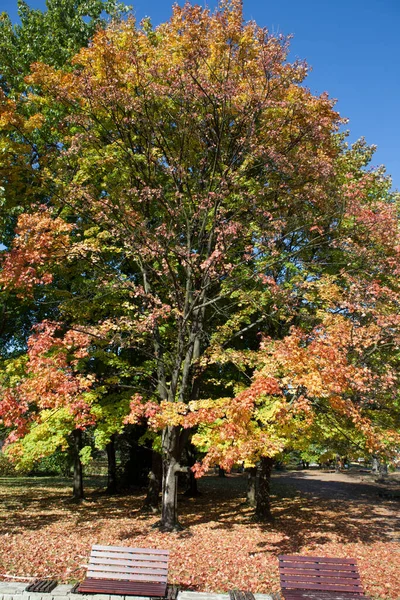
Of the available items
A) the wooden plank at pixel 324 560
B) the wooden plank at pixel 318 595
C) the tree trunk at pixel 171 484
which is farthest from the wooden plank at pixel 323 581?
the tree trunk at pixel 171 484

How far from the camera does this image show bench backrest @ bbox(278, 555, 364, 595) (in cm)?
650

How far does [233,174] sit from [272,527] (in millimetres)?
11323

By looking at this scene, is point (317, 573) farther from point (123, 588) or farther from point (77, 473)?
point (77, 473)

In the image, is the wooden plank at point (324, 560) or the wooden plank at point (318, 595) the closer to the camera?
the wooden plank at point (318, 595)

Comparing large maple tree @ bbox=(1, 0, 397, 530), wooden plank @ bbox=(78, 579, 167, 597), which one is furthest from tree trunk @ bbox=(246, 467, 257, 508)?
wooden plank @ bbox=(78, 579, 167, 597)

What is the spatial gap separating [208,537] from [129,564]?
16.9ft

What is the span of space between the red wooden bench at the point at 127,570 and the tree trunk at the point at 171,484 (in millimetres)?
4711

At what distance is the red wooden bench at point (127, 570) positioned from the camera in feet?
20.9

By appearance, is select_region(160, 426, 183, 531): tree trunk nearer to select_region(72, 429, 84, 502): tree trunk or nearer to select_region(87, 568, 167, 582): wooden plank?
select_region(87, 568, 167, 582): wooden plank

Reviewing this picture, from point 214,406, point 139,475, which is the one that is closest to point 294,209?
point 214,406

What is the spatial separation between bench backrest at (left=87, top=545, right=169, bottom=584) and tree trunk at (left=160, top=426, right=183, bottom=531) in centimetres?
476

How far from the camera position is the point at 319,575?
659 cm

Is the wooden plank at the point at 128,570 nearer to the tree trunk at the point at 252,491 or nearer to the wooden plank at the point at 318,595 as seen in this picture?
the wooden plank at the point at 318,595

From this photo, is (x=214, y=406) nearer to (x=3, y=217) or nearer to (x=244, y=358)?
(x=244, y=358)
